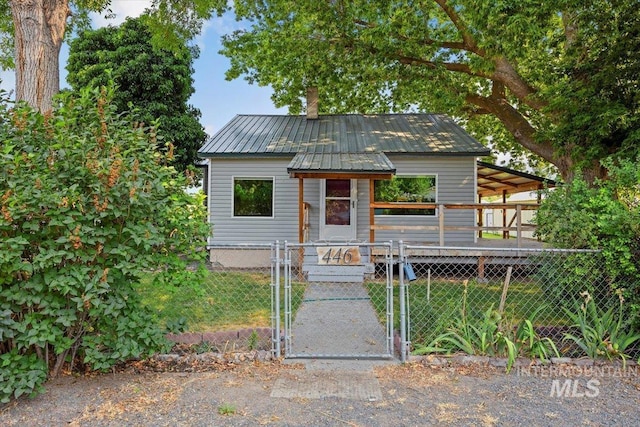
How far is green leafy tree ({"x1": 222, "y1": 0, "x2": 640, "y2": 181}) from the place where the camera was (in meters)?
7.37

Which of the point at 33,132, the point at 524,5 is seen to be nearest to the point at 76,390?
the point at 33,132

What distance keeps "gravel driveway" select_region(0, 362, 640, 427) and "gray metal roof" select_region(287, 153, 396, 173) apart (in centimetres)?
539

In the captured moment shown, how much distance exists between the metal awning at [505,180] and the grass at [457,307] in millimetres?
3788

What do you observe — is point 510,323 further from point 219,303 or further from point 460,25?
point 460,25

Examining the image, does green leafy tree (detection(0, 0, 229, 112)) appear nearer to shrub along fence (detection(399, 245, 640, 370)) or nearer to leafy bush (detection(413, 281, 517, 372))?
shrub along fence (detection(399, 245, 640, 370))

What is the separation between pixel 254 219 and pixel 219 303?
4244mm

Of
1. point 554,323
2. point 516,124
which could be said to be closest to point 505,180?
point 516,124

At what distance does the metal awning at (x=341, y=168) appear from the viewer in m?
8.56

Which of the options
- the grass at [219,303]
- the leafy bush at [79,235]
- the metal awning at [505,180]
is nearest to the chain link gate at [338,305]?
the grass at [219,303]

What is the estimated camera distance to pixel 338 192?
33.9 feet

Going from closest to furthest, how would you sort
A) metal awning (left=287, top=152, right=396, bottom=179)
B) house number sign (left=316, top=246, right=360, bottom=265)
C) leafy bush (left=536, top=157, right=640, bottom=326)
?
leafy bush (left=536, top=157, right=640, bottom=326)
house number sign (left=316, top=246, right=360, bottom=265)
metal awning (left=287, top=152, right=396, bottom=179)

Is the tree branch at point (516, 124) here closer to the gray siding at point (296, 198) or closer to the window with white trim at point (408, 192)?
the gray siding at point (296, 198)

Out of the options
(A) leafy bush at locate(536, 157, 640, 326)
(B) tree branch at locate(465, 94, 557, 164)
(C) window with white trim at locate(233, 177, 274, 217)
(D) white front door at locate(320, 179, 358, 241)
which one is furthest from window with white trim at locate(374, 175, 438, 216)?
(A) leafy bush at locate(536, 157, 640, 326)

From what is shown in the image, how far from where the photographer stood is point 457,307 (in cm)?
419
